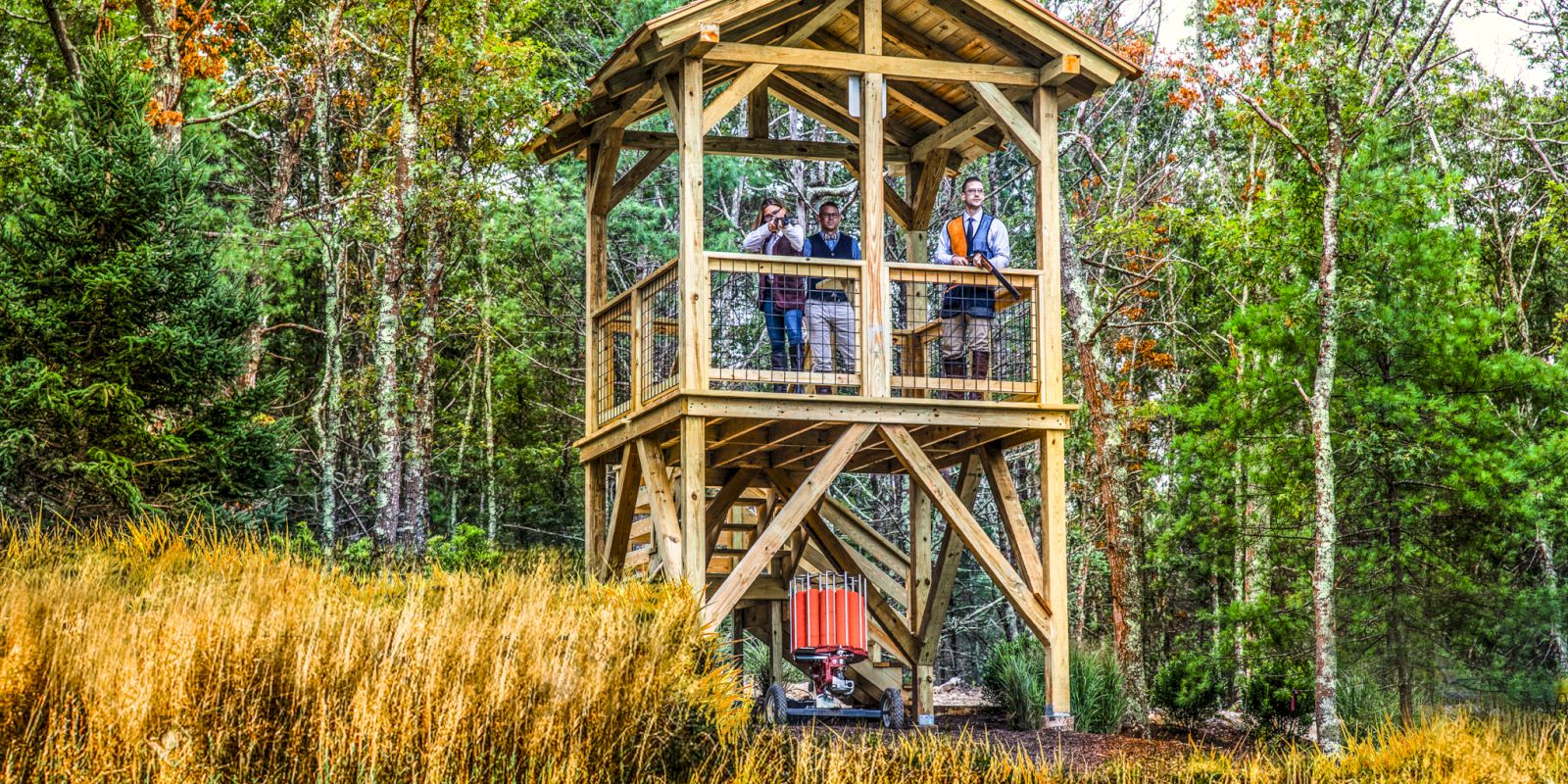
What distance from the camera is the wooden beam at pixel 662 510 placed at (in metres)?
11.8

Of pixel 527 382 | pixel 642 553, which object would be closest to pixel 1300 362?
pixel 642 553

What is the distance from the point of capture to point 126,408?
12.9 metres

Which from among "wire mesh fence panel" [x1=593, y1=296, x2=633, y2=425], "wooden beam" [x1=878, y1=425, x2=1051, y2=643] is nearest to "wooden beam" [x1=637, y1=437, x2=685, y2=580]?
"wire mesh fence panel" [x1=593, y1=296, x2=633, y2=425]

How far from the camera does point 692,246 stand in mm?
11508

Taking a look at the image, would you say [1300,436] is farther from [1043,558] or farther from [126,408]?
[126,408]

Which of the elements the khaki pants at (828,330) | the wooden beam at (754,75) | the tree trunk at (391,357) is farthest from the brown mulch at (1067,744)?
the tree trunk at (391,357)

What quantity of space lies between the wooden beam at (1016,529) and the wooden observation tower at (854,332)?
0.08ft

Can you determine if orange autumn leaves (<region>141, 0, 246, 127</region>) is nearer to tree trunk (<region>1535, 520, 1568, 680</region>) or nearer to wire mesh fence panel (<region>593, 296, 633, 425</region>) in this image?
wire mesh fence panel (<region>593, 296, 633, 425</region>)

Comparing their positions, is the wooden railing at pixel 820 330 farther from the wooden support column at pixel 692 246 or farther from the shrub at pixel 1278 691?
the shrub at pixel 1278 691

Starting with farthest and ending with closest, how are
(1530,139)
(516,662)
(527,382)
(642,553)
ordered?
(527,382)
(1530,139)
(642,553)
(516,662)

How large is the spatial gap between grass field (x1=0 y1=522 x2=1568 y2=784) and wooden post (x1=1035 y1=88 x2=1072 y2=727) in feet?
9.97

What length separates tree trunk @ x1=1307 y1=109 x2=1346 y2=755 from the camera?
1306 cm

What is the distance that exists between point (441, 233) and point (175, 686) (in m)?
14.6

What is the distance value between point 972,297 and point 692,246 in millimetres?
2592
